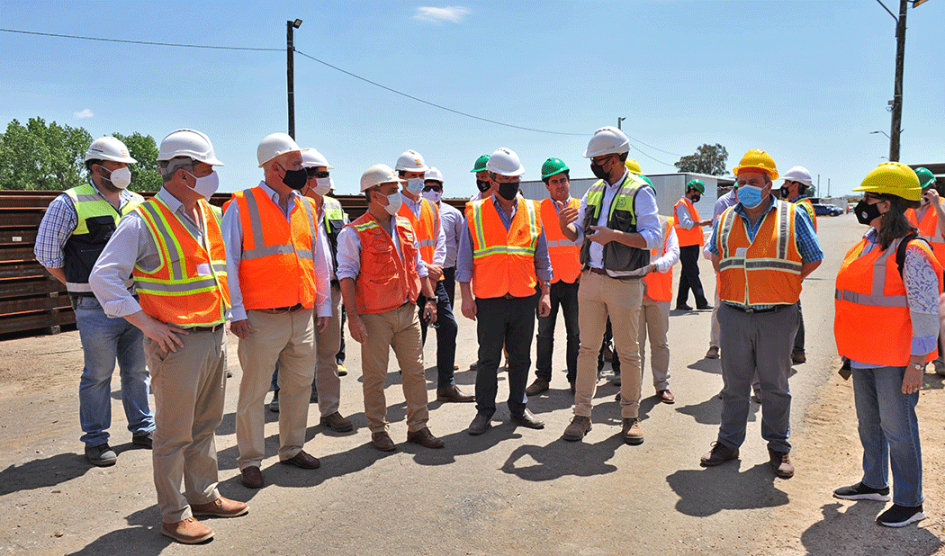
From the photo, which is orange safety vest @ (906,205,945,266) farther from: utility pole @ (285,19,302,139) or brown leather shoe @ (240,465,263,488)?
utility pole @ (285,19,302,139)

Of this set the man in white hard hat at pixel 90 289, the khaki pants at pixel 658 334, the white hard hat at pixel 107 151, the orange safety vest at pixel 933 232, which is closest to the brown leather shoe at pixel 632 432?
the khaki pants at pixel 658 334

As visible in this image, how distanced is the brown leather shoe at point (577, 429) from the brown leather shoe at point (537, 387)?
1.35 m

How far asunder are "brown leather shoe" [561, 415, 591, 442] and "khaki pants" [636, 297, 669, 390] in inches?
57.9

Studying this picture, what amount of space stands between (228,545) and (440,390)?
3197 mm

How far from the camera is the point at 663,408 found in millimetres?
6246

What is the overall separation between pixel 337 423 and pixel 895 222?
4.48 m

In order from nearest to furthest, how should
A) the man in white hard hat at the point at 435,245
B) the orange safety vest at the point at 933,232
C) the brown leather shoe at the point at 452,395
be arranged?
the man in white hard hat at the point at 435,245
the brown leather shoe at the point at 452,395
the orange safety vest at the point at 933,232

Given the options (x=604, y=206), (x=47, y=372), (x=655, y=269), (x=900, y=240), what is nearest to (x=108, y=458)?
(x=47, y=372)

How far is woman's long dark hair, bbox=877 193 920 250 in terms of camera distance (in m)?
3.87

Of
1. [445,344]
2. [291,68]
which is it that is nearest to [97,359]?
[445,344]

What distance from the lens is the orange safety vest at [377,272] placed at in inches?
199

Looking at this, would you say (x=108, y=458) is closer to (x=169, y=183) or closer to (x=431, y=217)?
(x=169, y=183)

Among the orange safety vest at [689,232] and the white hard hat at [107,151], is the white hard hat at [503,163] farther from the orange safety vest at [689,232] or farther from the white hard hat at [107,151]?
the orange safety vest at [689,232]

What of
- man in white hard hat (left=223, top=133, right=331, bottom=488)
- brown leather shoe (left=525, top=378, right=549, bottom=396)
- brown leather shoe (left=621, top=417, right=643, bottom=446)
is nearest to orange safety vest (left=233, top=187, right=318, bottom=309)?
man in white hard hat (left=223, top=133, right=331, bottom=488)
